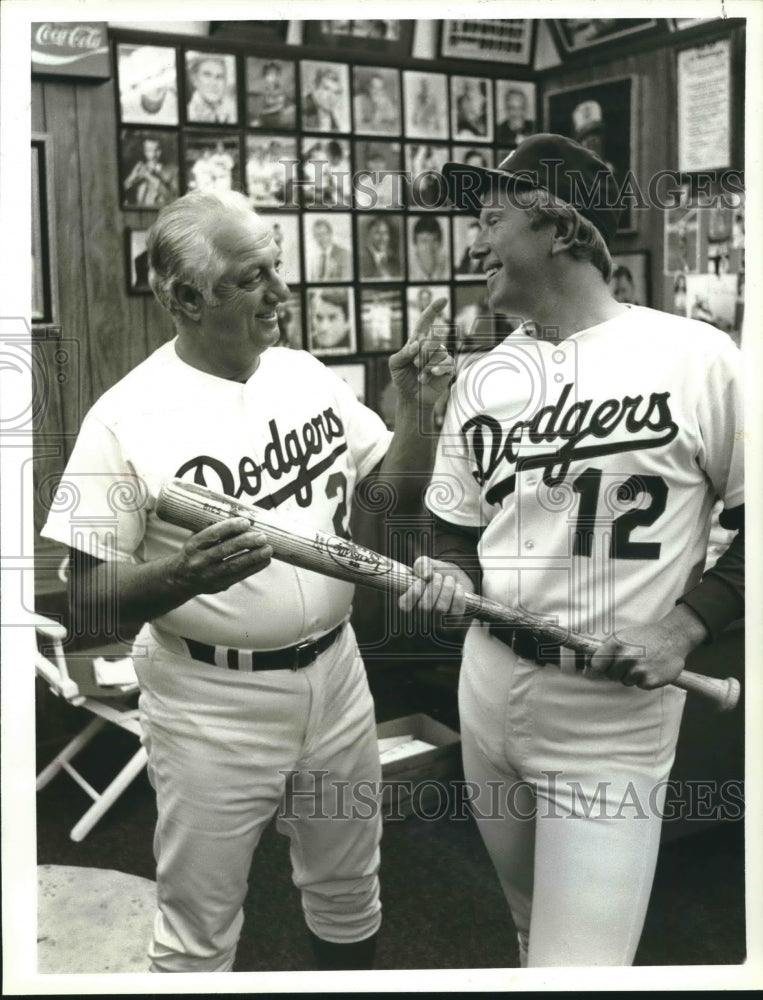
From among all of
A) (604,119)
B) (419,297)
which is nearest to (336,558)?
(419,297)

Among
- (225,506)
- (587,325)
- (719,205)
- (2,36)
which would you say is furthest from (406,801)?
(2,36)

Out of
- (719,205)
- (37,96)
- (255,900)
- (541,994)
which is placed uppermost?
(37,96)

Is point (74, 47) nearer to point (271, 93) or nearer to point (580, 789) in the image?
point (271, 93)

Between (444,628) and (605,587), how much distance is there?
0.40 m

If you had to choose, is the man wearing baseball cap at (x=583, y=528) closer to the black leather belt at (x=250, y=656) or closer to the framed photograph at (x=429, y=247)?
the framed photograph at (x=429, y=247)

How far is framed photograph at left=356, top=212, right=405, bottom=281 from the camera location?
261 cm

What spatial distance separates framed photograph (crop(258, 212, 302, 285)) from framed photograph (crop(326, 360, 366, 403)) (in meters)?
0.23

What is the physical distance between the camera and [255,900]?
101 inches

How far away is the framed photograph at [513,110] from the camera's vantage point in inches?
102

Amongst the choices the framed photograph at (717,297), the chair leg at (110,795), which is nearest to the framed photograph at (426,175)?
the framed photograph at (717,297)

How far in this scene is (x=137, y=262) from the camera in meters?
2.49

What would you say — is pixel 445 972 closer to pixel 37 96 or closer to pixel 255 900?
pixel 255 900

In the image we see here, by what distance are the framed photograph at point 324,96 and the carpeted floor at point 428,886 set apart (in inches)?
54.4

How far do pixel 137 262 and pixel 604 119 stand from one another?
1.18 meters
